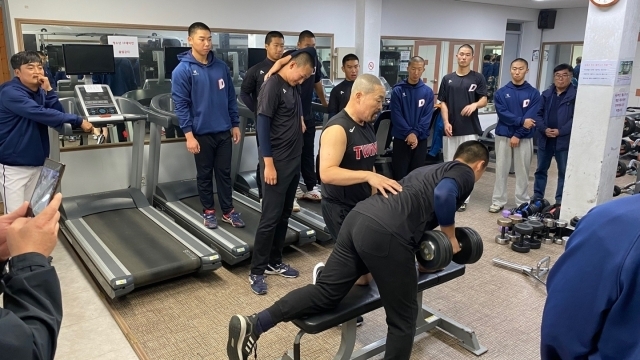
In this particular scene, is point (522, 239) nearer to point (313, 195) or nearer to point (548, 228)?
point (548, 228)

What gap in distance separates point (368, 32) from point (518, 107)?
2.33 metres

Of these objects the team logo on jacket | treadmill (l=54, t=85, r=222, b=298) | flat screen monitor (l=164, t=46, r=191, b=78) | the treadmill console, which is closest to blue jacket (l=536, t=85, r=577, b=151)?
the team logo on jacket

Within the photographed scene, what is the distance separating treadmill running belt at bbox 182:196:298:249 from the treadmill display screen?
4.01ft

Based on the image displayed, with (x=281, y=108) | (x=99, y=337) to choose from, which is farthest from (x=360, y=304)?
(x=99, y=337)

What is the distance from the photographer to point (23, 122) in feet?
11.8

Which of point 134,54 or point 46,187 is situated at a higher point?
point 134,54

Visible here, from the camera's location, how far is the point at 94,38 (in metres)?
4.98

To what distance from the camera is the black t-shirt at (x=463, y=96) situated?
5285 mm

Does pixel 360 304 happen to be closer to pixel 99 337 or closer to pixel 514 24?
pixel 99 337

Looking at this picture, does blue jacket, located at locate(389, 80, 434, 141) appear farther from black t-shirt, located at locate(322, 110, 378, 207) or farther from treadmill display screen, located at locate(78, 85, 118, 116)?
treadmill display screen, located at locate(78, 85, 118, 116)

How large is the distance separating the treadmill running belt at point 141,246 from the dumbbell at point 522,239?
293 cm

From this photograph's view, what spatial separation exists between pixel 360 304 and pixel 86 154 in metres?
4.03

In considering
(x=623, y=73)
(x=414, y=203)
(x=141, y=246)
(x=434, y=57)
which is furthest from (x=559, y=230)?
(x=434, y=57)

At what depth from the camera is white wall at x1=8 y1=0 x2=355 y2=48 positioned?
4.71 m
